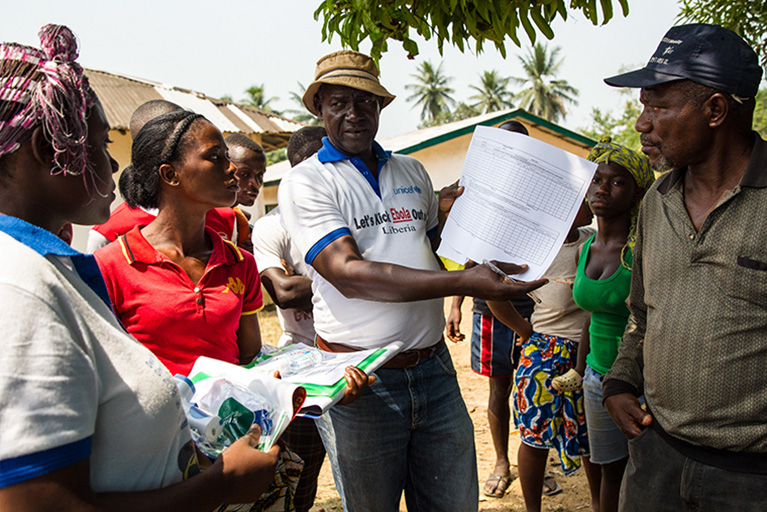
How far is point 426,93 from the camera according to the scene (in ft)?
185

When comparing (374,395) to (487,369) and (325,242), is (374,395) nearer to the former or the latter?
(325,242)

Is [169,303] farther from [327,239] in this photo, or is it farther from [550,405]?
[550,405]

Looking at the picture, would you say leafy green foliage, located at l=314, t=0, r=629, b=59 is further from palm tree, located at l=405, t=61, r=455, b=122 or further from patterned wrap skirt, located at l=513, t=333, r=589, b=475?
palm tree, located at l=405, t=61, r=455, b=122

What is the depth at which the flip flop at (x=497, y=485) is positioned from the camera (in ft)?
12.7

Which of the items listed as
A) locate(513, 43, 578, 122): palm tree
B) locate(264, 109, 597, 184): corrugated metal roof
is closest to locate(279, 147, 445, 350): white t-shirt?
locate(264, 109, 597, 184): corrugated metal roof

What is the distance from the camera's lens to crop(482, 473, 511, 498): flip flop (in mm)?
3864

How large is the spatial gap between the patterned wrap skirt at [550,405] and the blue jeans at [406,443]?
96 cm

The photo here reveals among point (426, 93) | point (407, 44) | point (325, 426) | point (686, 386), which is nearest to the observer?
point (686, 386)

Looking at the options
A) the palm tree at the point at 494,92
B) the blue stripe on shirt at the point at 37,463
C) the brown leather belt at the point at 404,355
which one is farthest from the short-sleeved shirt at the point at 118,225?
the palm tree at the point at 494,92

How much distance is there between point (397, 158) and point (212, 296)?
103cm

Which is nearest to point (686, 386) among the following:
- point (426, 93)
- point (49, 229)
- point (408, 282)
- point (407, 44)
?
point (408, 282)

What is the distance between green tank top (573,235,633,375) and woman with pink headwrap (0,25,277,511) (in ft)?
6.70

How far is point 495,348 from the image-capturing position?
4059 millimetres

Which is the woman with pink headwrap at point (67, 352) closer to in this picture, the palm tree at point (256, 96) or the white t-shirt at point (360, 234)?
the white t-shirt at point (360, 234)
